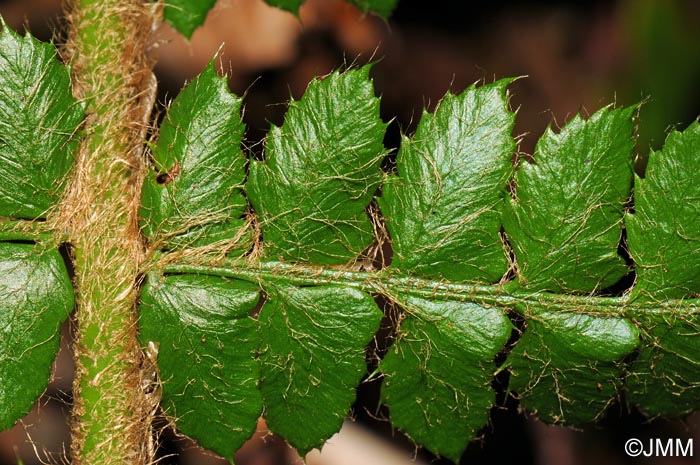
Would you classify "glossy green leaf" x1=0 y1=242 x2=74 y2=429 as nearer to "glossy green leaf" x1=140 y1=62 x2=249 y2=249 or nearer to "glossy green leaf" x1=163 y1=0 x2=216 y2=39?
"glossy green leaf" x1=140 y1=62 x2=249 y2=249

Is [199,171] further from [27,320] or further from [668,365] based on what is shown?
[668,365]

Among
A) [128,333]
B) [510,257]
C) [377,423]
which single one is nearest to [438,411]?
[510,257]

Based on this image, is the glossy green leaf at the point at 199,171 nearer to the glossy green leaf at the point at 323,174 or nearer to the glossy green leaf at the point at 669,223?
the glossy green leaf at the point at 323,174

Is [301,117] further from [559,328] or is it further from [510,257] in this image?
[559,328]

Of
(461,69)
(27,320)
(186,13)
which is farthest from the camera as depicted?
(461,69)

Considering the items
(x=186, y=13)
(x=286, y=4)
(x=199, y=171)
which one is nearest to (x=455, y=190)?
(x=199, y=171)

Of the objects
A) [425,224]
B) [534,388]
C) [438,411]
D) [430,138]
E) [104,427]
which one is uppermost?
[430,138]
